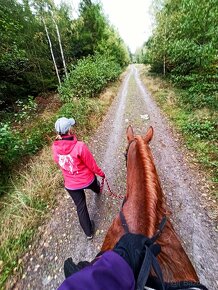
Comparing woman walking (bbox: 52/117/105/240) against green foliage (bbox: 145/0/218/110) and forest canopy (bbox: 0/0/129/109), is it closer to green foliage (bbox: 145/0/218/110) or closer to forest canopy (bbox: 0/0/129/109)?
green foliage (bbox: 145/0/218/110)

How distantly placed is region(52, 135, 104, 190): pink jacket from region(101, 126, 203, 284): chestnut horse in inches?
32.6

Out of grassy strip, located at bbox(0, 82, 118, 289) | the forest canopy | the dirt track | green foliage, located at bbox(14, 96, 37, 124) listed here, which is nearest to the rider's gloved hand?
the dirt track

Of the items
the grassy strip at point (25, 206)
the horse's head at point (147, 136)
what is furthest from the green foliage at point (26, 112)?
the horse's head at point (147, 136)

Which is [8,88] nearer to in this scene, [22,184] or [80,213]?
[22,184]

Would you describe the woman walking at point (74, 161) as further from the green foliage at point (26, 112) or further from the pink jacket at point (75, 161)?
the green foliage at point (26, 112)

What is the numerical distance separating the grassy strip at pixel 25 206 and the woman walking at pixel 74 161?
1.11 metres

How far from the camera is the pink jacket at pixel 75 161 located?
92.3 inches

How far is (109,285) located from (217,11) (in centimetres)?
744

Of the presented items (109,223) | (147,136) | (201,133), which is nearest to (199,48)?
(201,133)

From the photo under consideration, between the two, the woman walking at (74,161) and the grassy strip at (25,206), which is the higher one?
the woman walking at (74,161)

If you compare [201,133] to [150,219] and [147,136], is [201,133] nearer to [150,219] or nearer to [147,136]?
[147,136]

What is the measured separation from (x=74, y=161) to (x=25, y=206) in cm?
172

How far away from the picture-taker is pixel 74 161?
2424 millimetres

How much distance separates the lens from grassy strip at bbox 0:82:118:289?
2730 mm
